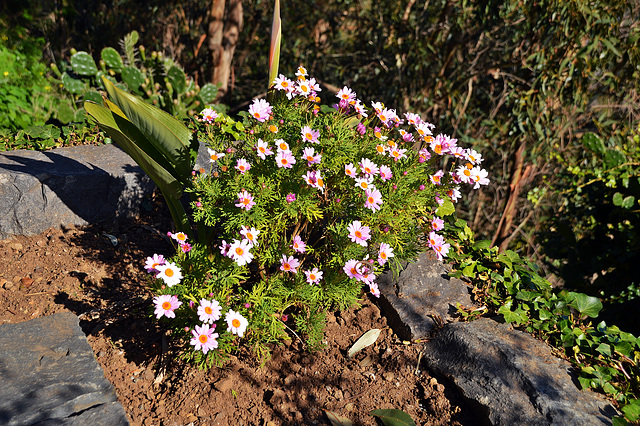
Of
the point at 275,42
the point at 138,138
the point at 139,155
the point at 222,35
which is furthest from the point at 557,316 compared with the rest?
the point at 222,35

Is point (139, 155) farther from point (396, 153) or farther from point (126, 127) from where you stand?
point (396, 153)

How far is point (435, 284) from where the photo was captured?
2383 mm

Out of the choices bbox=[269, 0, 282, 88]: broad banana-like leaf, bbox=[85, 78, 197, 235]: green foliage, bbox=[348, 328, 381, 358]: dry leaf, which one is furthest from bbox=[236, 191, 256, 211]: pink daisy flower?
bbox=[348, 328, 381, 358]: dry leaf

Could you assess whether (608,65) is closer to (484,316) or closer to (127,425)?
(484,316)

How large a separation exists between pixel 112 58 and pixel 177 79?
0.55 metres

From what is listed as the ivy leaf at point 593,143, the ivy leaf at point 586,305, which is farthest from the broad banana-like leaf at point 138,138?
the ivy leaf at point 593,143

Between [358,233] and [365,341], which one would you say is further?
[365,341]

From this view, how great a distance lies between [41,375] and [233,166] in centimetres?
105

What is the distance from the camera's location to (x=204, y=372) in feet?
6.33

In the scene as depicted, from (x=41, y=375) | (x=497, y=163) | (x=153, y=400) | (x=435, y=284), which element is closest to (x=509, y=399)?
(x=435, y=284)

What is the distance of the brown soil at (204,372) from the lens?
1.82 m

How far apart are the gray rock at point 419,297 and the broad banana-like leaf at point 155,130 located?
115cm

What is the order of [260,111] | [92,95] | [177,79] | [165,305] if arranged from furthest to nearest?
[177,79] < [92,95] < [260,111] < [165,305]

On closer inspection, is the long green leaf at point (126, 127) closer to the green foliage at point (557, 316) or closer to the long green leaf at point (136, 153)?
the long green leaf at point (136, 153)
